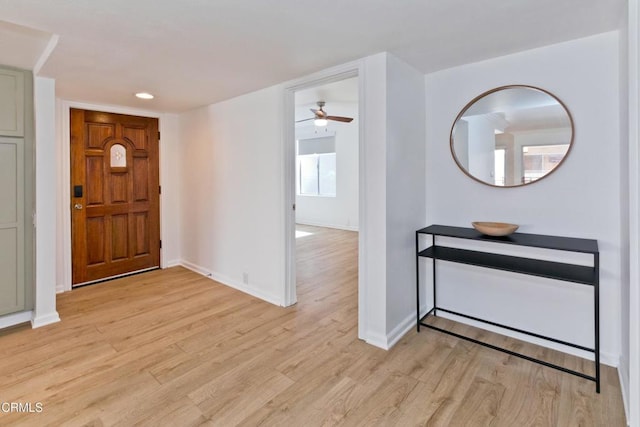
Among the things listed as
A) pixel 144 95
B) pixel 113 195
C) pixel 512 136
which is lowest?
pixel 113 195

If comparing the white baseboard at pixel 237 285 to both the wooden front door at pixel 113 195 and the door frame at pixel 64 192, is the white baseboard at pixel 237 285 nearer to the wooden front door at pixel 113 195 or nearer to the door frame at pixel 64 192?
the wooden front door at pixel 113 195

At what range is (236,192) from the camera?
3.65m

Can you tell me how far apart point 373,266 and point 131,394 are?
171 centimetres

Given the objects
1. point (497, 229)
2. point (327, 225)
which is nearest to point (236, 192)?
point (497, 229)

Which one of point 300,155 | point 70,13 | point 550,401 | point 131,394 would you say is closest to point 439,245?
point 550,401

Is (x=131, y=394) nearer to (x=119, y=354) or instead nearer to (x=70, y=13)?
(x=119, y=354)

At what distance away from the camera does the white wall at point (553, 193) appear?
2.07 m

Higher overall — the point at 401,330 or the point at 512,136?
the point at 512,136

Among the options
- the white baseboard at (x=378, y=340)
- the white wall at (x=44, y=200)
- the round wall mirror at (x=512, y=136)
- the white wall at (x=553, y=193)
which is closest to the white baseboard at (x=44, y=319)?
the white wall at (x=44, y=200)

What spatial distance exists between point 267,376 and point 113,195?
320 cm

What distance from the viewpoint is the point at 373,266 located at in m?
2.46

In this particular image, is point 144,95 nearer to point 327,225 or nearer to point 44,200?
point 44,200

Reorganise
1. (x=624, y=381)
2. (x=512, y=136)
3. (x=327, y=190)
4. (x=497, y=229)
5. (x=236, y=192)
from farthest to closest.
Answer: (x=327, y=190)
(x=236, y=192)
(x=512, y=136)
(x=497, y=229)
(x=624, y=381)

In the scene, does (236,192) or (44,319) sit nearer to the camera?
(44,319)
